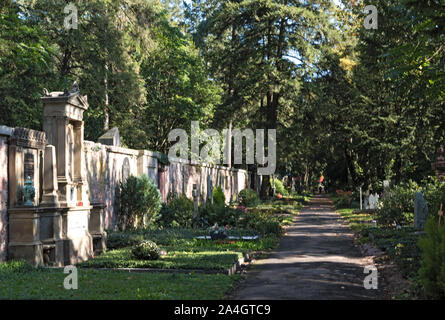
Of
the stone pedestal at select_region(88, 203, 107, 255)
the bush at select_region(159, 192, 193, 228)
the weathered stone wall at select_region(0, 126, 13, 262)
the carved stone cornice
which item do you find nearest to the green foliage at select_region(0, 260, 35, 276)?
the weathered stone wall at select_region(0, 126, 13, 262)

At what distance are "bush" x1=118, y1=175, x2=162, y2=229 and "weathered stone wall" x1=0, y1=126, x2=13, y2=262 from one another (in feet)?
23.8

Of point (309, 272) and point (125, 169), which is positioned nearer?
point (309, 272)

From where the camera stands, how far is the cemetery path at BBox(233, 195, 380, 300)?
345 inches

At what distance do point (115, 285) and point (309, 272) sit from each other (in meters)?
4.03

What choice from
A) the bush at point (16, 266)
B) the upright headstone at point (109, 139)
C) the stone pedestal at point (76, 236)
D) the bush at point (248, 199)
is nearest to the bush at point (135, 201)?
the upright headstone at point (109, 139)

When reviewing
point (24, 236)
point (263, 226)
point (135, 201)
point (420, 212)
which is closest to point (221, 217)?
point (263, 226)

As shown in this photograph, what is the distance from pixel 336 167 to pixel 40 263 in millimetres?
49744

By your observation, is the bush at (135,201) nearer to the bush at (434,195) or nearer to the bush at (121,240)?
the bush at (121,240)

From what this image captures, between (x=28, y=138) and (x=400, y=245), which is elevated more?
(x=28, y=138)

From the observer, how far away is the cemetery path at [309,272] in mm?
8758

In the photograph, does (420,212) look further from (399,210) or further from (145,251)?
(145,251)

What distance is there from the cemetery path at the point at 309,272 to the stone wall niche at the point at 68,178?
14.8 feet

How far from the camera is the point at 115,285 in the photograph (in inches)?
365

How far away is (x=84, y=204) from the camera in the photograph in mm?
14141
